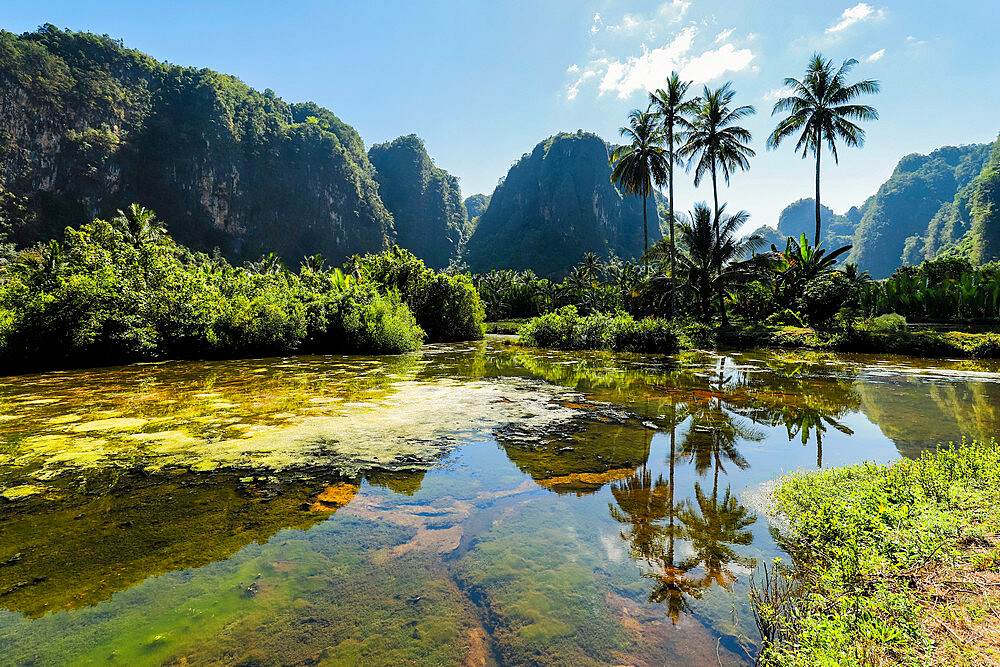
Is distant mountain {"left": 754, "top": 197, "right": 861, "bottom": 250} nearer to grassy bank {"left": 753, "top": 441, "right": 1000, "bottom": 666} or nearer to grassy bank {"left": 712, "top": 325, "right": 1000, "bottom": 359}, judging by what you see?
grassy bank {"left": 712, "top": 325, "right": 1000, "bottom": 359}

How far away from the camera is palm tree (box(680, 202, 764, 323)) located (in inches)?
1005

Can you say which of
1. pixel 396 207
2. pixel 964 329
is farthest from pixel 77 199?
pixel 964 329

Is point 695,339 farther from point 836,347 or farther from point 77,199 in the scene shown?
point 77,199

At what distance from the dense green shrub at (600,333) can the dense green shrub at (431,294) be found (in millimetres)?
4634

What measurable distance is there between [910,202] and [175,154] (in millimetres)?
204755

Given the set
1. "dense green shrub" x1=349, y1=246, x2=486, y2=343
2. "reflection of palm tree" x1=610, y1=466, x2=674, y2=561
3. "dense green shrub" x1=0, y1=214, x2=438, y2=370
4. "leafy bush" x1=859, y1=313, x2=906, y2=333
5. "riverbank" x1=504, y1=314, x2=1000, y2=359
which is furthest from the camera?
"dense green shrub" x1=349, y1=246, x2=486, y2=343

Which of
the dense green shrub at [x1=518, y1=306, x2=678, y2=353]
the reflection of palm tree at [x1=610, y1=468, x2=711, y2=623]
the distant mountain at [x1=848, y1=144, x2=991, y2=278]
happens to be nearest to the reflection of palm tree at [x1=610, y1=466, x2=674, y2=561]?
the reflection of palm tree at [x1=610, y1=468, x2=711, y2=623]

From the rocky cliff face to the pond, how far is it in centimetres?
9921

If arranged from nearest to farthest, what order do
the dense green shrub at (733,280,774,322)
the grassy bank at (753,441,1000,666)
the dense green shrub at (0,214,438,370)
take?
1. the grassy bank at (753,441,1000,666)
2. the dense green shrub at (0,214,438,370)
3. the dense green shrub at (733,280,774,322)

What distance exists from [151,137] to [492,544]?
427 ft

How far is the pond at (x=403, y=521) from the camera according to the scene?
93.2 inches

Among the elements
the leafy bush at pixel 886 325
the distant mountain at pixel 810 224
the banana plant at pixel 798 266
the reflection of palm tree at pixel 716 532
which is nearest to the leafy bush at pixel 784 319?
the banana plant at pixel 798 266

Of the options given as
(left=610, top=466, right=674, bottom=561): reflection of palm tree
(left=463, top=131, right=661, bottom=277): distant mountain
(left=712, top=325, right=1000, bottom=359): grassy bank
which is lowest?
(left=610, top=466, right=674, bottom=561): reflection of palm tree

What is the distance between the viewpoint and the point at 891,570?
2.25m
